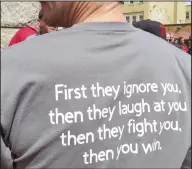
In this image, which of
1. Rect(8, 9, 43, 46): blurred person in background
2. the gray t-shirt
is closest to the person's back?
the gray t-shirt

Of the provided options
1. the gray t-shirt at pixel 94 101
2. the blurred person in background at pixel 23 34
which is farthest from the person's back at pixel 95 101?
the blurred person in background at pixel 23 34

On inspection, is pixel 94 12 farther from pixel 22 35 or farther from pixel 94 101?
pixel 22 35

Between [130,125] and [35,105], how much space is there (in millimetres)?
285

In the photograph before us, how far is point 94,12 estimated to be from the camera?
1266mm

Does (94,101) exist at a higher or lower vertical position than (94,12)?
lower

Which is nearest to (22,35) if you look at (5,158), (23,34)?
(23,34)

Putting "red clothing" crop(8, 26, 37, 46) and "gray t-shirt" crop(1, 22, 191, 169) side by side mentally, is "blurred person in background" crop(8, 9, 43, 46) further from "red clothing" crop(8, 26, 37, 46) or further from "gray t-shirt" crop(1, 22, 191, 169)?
"gray t-shirt" crop(1, 22, 191, 169)

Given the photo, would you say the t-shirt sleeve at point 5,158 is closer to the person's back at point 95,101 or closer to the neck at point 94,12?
the person's back at point 95,101

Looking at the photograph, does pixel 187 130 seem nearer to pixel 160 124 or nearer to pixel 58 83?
pixel 160 124

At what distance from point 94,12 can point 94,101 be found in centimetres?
29

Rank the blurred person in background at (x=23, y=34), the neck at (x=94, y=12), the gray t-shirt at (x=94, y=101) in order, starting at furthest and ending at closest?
the blurred person in background at (x=23, y=34), the neck at (x=94, y=12), the gray t-shirt at (x=94, y=101)

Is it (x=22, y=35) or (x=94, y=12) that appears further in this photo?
(x=22, y=35)

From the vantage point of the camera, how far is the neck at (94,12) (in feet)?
4.08

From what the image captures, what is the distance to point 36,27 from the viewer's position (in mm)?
3326
